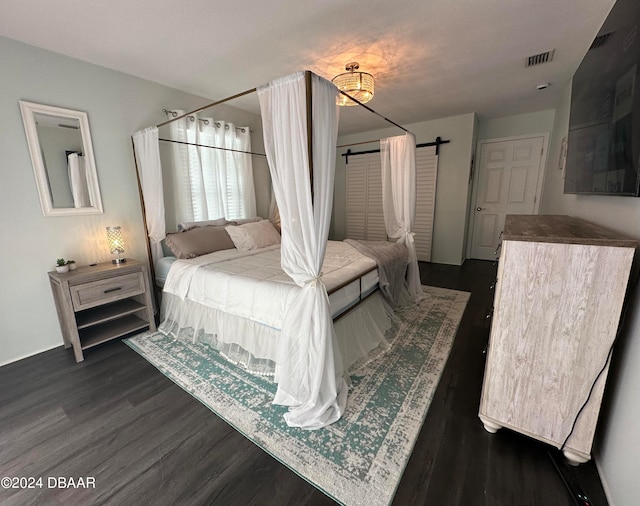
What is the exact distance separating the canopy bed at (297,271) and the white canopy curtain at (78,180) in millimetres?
455

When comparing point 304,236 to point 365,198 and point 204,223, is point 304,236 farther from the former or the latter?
point 365,198

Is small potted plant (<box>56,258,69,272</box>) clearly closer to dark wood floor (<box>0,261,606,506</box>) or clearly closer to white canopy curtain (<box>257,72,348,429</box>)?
dark wood floor (<box>0,261,606,506</box>)

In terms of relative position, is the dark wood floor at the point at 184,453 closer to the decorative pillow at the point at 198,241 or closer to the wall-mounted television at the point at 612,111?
the decorative pillow at the point at 198,241

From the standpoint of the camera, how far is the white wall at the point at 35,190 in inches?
84.0

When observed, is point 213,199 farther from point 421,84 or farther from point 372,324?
point 421,84

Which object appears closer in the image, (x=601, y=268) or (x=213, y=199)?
(x=601, y=268)

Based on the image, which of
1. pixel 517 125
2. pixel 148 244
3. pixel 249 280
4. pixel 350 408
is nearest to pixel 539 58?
pixel 517 125

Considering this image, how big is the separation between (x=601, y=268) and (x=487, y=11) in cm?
183

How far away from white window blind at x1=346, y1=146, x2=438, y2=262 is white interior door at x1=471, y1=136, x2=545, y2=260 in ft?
3.18

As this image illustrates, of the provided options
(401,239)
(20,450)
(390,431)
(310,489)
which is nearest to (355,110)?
(401,239)

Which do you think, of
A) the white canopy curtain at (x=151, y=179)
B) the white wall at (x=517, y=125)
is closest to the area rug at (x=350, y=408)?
the white canopy curtain at (x=151, y=179)

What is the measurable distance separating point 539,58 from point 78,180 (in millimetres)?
4410

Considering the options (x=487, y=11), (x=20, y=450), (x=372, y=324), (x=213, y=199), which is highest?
(x=487, y=11)

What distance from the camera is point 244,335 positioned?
7.06 ft
